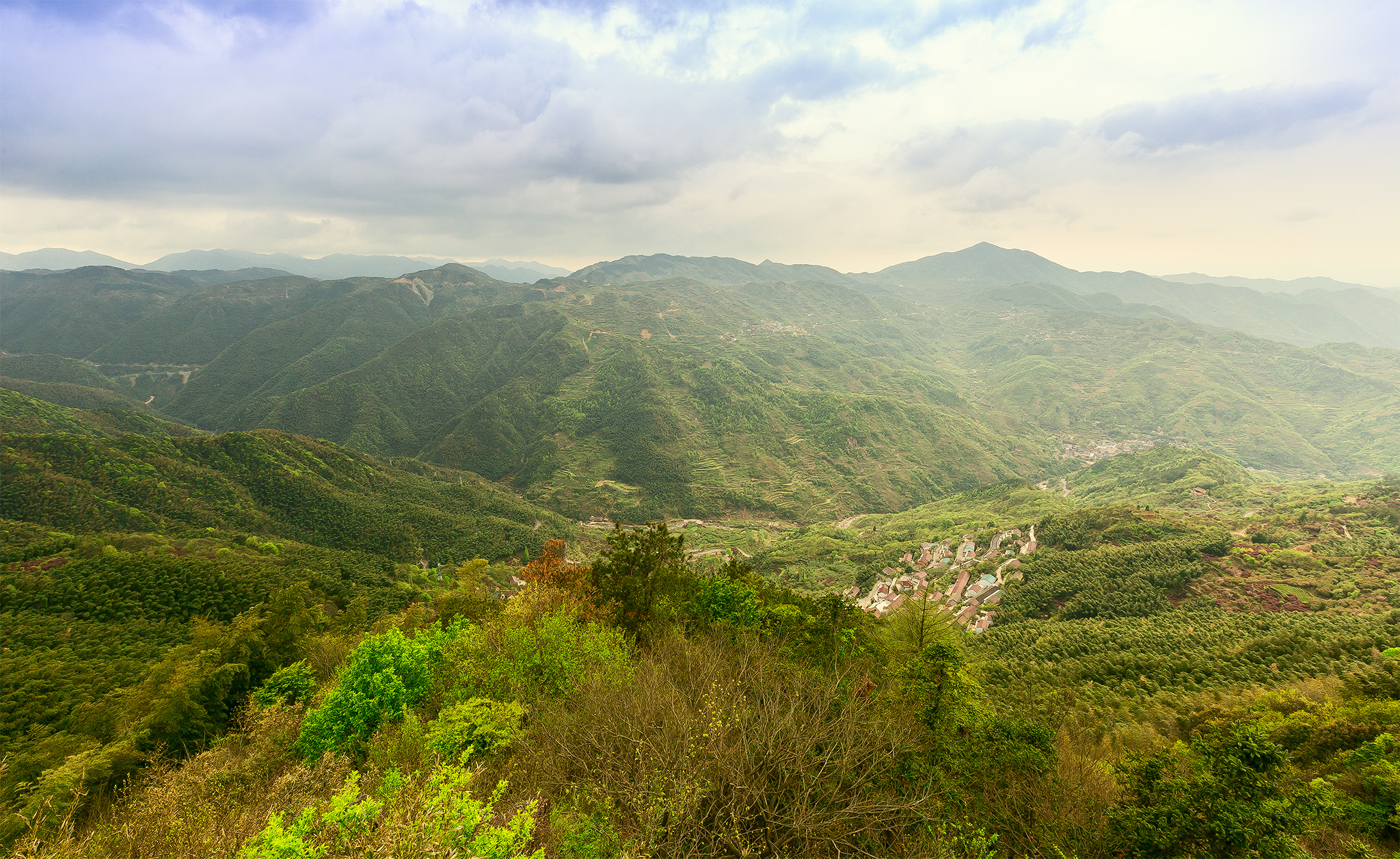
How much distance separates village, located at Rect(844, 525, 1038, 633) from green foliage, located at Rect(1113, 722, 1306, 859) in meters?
52.8

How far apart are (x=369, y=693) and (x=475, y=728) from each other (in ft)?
25.1

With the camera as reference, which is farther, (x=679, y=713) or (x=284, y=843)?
(x=679, y=713)

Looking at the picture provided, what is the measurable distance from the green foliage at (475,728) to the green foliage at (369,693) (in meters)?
4.53

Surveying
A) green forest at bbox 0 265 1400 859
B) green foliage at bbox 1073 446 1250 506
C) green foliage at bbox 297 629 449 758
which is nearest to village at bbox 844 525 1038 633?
green forest at bbox 0 265 1400 859

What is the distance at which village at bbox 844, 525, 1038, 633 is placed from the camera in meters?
73.8

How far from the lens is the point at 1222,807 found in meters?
12.7

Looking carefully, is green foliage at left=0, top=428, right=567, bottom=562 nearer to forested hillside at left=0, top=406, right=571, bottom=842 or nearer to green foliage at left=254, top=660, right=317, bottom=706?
forested hillside at left=0, top=406, right=571, bottom=842

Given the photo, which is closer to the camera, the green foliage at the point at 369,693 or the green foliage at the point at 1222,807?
the green foliage at the point at 1222,807

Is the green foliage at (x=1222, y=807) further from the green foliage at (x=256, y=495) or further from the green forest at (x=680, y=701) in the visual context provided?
the green foliage at (x=256, y=495)

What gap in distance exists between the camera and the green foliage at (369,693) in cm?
2020

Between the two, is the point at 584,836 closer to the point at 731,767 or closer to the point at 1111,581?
the point at 731,767

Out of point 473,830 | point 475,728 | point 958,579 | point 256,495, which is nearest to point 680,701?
point 473,830

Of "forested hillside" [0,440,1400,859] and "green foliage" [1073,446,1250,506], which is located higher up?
"forested hillside" [0,440,1400,859]

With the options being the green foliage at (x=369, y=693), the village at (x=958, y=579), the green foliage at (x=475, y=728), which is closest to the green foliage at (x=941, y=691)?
the green foliage at (x=475, y=728)
